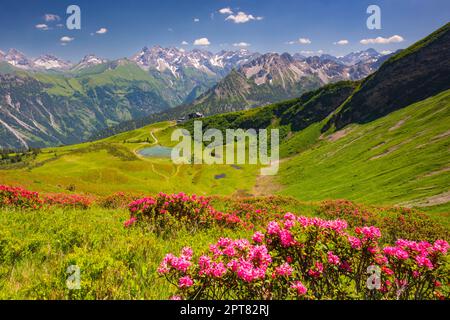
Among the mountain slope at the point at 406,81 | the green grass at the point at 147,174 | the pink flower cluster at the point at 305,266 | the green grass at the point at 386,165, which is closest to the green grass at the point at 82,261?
the pink flower cluster at the point at 305,266

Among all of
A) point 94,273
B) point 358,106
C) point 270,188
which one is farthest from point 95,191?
point 358,106

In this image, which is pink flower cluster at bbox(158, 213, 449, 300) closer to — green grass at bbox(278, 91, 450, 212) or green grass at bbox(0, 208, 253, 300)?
green grass at bbox(0, 208, 253, 300)

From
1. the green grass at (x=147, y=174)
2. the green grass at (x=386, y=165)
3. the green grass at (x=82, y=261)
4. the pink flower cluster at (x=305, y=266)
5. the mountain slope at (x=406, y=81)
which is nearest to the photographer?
the pink flower cluster at (x=305, y=266)

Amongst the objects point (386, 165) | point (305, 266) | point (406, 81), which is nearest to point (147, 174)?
point (386, 165)

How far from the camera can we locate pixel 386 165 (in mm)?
85688

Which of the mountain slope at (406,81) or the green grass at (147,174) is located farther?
the mountain slope at (406,81)

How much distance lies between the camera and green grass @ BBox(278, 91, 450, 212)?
63250 millimetres

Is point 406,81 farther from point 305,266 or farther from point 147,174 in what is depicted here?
point 305,266

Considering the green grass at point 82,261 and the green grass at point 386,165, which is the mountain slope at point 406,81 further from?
the green grass at point 82,261

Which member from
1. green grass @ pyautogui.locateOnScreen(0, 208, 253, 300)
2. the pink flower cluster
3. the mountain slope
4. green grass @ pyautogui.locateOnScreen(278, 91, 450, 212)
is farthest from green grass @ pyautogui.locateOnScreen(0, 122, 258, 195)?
the mountain slope

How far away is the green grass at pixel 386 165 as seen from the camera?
63.2 metres

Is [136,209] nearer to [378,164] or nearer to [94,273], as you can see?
[94,273]

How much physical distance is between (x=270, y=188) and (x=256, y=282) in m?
116

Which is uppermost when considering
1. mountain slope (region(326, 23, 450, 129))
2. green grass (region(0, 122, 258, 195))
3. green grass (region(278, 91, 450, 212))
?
mountain slope (region(326, 23, 450, 129))
